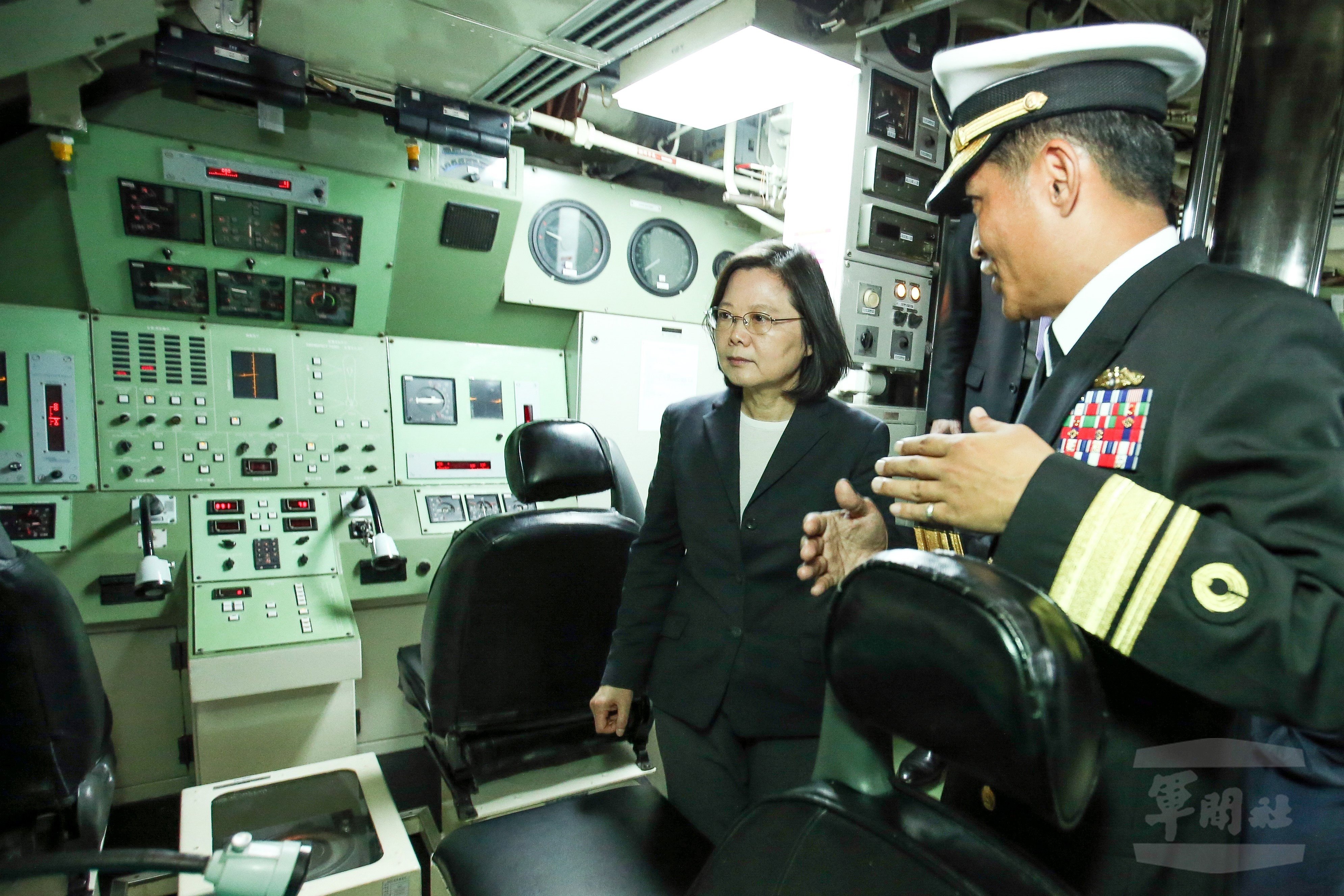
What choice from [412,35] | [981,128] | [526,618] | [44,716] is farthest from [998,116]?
[44,716]

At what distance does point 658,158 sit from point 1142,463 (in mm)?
3226

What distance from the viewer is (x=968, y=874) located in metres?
0.58

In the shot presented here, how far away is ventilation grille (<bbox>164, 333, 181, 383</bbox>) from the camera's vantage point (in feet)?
8.78

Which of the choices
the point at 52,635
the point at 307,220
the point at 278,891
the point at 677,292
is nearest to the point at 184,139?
the point at 307,220

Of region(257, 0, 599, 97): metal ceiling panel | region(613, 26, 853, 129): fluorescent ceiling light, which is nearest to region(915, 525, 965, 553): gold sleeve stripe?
region(257, 0, 599, 97): metal ceiling panel

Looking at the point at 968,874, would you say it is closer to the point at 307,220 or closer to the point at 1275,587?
the point at 1275,587

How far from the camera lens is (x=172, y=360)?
2.69 meters

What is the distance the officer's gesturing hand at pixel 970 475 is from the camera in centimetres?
70

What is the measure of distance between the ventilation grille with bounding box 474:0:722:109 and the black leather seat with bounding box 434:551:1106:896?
1726 mm

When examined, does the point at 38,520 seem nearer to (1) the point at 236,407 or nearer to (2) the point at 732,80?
(1) the point at 236,407

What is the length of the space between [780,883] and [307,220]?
2.93 metres

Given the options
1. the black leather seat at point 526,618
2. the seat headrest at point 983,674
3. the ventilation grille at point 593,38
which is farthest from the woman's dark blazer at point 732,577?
the ventilation grille at point 593,38

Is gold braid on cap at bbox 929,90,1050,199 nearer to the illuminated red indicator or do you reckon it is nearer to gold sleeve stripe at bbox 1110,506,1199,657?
gold sleeve stripe at bbox 1110,506,1199,657

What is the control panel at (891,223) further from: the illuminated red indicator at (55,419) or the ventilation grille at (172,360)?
the illuminated red indicator at (55,419)
